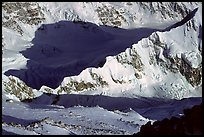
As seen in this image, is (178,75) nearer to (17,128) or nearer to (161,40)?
(161,40)

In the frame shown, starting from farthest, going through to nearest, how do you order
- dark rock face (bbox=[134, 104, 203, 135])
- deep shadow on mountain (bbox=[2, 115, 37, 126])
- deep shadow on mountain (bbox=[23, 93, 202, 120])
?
deep shadow on mountain (bbox=[23, 93, 202, 120]) → deep shadow on mountain (bbox=[2, 115, 37, 126]) → dark rock face (bbox=[134, 104, 203, 135])

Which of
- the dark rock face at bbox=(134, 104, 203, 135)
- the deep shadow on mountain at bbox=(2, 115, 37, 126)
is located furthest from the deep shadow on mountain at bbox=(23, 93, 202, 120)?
the dark rock face at bbox=(134, 104, 203, 135)

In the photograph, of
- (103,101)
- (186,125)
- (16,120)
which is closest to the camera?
(186,125)

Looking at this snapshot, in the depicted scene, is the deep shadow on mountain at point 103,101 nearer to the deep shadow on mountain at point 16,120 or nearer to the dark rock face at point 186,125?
the deep shadow on mountain at point 16,120

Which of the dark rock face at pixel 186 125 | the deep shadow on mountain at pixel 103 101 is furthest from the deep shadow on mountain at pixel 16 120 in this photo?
the deep shadow on mountain at pixel 103 101

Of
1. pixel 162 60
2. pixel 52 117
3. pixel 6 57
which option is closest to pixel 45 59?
pixel 6 57

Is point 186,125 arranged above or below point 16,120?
below

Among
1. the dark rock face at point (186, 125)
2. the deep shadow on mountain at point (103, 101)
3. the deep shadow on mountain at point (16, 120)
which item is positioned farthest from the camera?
the deep shadow on mountain at point (103, 101)

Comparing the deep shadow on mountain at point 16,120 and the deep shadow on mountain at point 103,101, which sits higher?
the deep shadow on mountain at point 103,101

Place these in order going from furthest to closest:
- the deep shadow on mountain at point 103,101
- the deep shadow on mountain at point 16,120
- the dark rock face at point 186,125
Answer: the deep shadow on mountain at point 103,101
the deep shadow on mountain at point 16,120
the dark rock face at point 186,125

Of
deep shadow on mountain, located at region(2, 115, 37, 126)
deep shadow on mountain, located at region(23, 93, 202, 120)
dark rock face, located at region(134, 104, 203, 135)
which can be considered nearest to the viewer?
dark rock face, located at region(134, 104, 203, 135)

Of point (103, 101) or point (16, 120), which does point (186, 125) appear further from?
point (103, 101)

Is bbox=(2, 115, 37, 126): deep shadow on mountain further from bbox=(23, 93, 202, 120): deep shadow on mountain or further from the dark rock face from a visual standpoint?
bbox=(23, 93, 202, 120): deep shadow on mountain

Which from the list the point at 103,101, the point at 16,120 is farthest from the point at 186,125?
the point at 103,101
